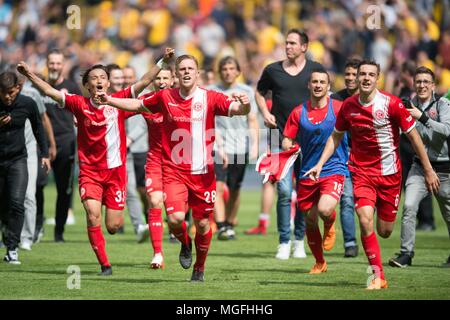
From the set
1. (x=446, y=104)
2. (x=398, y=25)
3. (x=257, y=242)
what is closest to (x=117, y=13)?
(x=398, y=25)

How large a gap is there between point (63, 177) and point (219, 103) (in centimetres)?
565

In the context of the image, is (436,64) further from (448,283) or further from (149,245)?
(448,283)

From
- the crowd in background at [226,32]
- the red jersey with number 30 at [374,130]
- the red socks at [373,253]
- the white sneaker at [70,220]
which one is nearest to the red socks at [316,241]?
the red jersey with number 30 at [374,130]

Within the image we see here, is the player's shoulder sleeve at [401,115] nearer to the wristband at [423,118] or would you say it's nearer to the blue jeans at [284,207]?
the wristband at [423,118]

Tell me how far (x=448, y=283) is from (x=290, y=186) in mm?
3298

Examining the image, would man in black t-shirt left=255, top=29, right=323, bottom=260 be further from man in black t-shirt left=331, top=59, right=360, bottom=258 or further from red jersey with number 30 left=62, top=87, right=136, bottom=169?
red jersey with number 30 left=62, top=87, right=136, bottom=169

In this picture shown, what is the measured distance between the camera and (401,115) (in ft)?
37.6

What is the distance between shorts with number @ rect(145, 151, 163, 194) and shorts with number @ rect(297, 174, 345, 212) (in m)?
2.04

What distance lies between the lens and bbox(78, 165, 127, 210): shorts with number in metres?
12.4

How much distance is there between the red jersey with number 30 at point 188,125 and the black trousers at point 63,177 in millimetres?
5048

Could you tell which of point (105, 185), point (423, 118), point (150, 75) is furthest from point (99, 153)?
point (423, 118)

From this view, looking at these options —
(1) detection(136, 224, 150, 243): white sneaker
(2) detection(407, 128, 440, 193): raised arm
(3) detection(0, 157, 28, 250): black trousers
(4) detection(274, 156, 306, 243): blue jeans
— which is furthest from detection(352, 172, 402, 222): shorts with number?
(1) detection(136, 224, 150, 243): white sneaker

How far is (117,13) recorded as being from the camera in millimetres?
31750

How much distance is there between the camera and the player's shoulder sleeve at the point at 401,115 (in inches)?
451
